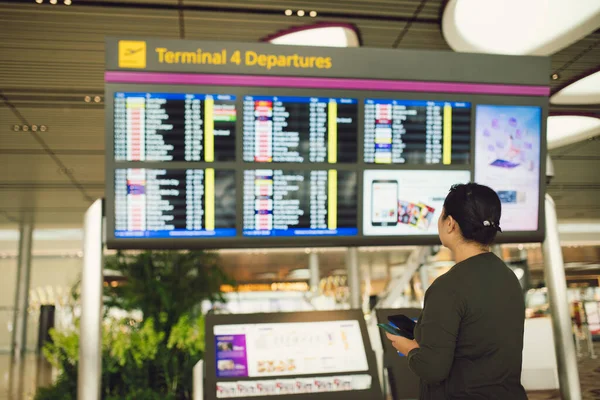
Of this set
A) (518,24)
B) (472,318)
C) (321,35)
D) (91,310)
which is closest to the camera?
(472,318)

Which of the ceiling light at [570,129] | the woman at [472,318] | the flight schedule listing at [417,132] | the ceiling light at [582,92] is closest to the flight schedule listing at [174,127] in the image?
the flight schedule listing at [417,132]

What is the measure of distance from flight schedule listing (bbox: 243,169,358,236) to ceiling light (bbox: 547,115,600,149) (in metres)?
8.58

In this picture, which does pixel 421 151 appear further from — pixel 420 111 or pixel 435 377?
pixel 435 377

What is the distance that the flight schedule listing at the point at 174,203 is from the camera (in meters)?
3.54

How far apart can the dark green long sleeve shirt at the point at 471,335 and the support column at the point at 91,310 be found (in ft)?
5.79

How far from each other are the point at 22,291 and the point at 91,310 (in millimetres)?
18833

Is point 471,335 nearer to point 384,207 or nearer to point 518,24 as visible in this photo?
point 384,207

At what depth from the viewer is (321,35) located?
25.2 feet

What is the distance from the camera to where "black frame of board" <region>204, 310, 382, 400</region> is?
134 inches

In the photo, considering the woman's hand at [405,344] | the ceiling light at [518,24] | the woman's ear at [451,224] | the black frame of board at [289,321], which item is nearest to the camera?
the woman's ear at [451,224]

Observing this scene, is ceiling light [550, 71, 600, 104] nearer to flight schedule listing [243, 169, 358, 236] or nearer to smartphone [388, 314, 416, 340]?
flight schedule listing [243, 169, 358, 236]

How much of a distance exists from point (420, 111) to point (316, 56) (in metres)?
0.67

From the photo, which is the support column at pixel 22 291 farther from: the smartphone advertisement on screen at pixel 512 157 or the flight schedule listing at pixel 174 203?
the smartphone advertisement on screen at pixel 512 157

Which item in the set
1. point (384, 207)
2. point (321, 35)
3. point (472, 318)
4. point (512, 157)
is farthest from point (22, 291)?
point (472, 318)
